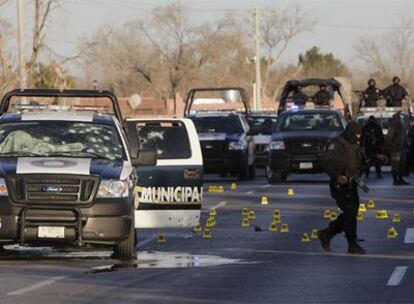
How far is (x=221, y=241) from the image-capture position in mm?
18656

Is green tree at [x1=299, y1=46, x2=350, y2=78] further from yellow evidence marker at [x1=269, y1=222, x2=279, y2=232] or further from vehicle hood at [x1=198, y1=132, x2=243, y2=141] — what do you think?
yellow evidence marker at [x1=269, y1=222, x2=279, y2=232]

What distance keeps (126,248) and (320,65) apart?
11164 cm

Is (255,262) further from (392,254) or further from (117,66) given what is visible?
(117,66)

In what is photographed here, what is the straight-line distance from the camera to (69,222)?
15445 millimetres

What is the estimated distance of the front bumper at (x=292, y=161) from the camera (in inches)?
1299

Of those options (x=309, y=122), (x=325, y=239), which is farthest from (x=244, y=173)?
(x=325, y=239)

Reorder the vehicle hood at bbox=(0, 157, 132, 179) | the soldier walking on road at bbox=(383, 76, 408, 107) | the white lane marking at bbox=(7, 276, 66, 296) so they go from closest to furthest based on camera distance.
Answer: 1. the white lane marking at bbox=(7, 276, 66, 296)
2. the vehicle hood at bbox=(0, 157, 132, 179)
3. the soldier walking on road at bbox=(383, 76, 408, 107)

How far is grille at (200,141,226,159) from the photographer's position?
35.3m

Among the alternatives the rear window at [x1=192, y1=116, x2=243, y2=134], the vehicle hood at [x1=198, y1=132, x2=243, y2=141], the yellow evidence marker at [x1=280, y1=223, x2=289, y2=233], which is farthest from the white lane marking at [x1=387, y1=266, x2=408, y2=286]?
the rear window at [x1=192, y1=116, x2=243, y2=134]

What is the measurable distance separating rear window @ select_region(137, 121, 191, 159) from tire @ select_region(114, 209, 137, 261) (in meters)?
2.39

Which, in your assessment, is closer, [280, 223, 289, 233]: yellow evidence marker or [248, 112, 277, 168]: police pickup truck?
[280, 223, 289, 233]: yellow evidence marker

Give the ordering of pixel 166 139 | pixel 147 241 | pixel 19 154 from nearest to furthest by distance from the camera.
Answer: pixel 19 154
pixel 166 139
pixel 147 241

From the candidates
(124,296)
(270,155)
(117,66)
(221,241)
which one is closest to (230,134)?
(270,155)

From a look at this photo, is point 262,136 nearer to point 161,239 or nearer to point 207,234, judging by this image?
point 207,234
